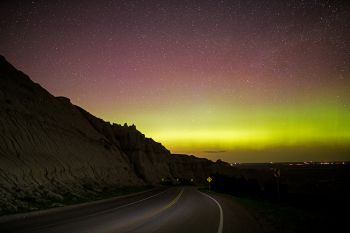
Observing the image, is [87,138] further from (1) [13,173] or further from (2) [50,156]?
(1) [13,173]

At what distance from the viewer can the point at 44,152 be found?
1582 inches

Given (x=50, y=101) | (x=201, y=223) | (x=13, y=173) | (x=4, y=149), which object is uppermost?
(x=50, y=101)

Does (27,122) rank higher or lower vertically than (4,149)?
higher

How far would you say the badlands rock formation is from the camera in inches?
1144

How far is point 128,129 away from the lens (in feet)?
318

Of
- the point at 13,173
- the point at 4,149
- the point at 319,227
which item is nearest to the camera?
the point at 319,227

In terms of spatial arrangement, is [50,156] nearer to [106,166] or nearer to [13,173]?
[13,173]

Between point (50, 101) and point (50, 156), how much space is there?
68.7ft

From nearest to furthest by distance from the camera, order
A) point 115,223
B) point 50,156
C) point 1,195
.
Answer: point 115,223 < point 1,195 < point 50,156

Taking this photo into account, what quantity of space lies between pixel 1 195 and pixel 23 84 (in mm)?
37080

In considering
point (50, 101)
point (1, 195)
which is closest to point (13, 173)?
point (1, 195)

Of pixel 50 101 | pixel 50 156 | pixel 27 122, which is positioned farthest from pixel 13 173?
pixel 50 101

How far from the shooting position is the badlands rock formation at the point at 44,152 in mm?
29062

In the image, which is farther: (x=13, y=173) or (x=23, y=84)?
(x=23, y=84)
